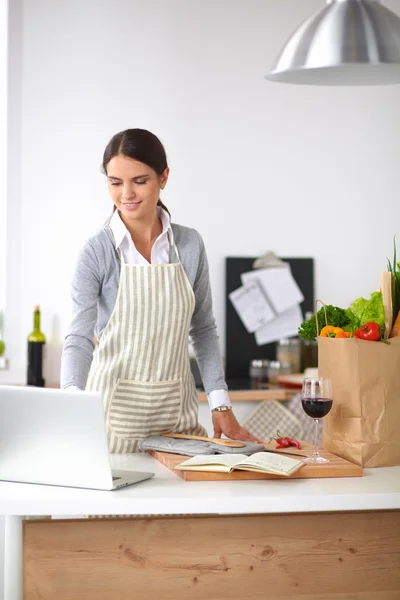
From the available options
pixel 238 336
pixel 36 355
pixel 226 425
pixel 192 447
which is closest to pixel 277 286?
pixel 238 336

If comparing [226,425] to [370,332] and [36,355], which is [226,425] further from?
[36,355]

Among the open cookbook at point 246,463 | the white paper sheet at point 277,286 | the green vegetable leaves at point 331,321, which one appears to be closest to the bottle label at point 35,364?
the white paper sheet at point 277,286

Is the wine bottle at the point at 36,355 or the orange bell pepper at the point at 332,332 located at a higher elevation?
the orange bell pepper at the point at 332,332

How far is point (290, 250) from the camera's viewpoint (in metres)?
4.52

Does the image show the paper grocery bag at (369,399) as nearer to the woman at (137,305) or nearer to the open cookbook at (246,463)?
the open cookbook at (246,463)

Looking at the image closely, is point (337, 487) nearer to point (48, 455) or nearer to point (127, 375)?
point (48, 455)

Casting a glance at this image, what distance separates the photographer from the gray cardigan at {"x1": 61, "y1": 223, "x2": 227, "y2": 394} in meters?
2.06

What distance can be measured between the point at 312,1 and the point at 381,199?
110 centimetres

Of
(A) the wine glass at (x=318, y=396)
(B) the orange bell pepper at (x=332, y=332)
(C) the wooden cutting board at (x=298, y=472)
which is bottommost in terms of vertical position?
(C) the wooden cutting board at (x=298, y=472)

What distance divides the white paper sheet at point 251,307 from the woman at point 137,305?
2131mm

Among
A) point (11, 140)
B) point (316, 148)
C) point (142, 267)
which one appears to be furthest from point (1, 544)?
point (316, 148)

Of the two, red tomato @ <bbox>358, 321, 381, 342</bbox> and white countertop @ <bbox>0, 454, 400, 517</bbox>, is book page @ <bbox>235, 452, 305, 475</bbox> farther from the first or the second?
red tomato @ <bbox>358, 321, 381, 342</bbox>

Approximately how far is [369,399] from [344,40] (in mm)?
774

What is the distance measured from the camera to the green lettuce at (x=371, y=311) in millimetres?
2029
